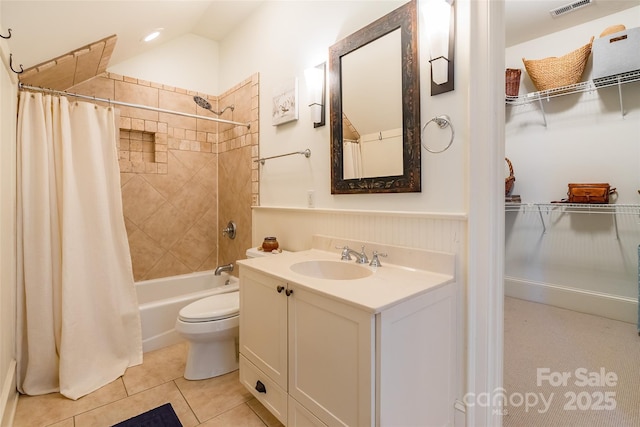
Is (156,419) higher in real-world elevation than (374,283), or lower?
lower

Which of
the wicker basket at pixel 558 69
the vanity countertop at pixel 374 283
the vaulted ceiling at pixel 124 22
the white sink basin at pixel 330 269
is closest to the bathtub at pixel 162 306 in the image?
the white sink basin at pixel 330 269

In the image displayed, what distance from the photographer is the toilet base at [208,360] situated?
1830 millimetres

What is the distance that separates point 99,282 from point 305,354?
1.54 m

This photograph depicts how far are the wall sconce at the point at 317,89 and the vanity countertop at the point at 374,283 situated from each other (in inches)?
38.3

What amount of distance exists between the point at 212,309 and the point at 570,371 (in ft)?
7.54

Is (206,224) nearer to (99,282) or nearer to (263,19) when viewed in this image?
(99,282)

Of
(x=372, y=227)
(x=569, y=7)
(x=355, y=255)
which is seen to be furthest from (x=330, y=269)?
(x=569, y=7)

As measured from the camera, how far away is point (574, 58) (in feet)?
8.24

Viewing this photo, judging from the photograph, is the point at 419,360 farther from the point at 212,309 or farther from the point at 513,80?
the point at 513,80

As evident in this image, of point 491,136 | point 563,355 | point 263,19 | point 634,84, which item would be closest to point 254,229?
point 263,19

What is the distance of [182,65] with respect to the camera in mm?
2904

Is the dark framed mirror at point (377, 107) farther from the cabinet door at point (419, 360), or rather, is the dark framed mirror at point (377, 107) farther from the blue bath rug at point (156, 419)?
the blue bath rug at point (156, 419)

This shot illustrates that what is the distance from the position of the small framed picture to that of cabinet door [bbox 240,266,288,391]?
3.88 feet

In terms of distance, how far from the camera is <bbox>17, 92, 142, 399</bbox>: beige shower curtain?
168cm
